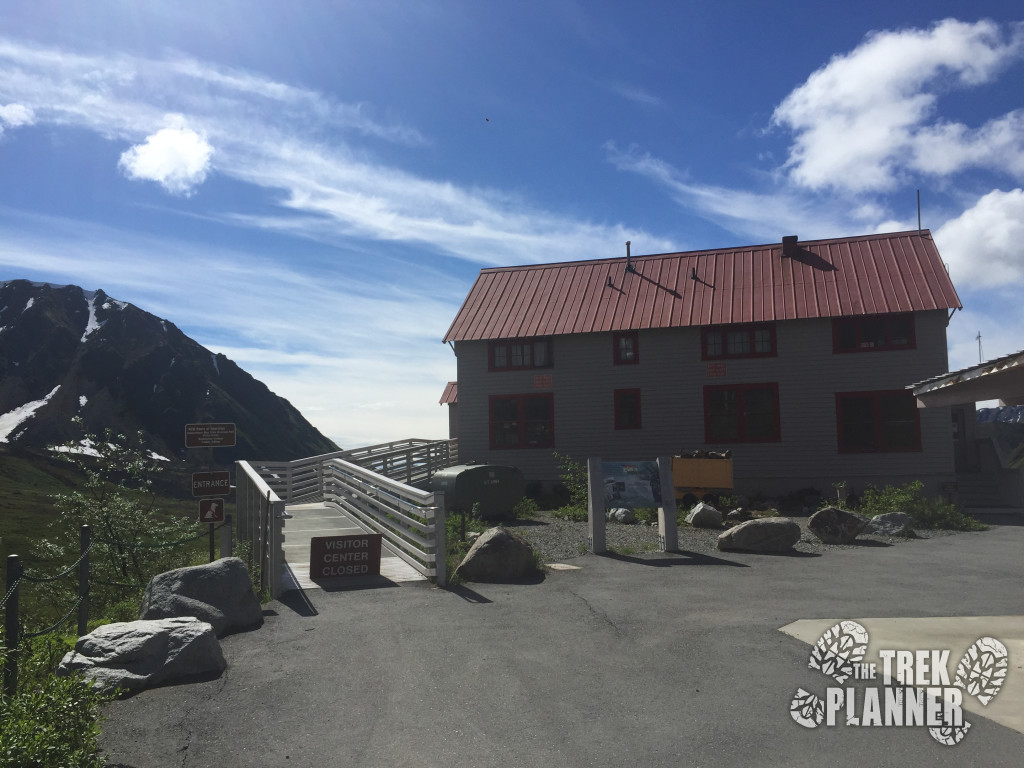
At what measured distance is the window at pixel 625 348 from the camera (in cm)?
2616

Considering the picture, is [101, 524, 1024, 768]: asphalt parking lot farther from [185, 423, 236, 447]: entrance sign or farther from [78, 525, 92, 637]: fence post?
[185, 423, 236, 447]: entrance sign

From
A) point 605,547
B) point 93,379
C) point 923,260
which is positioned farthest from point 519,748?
point 93,379

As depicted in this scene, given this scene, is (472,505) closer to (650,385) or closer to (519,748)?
(650,385)

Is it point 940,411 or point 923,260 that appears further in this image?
point 923,260

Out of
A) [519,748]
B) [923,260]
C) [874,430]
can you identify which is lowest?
[519,748]

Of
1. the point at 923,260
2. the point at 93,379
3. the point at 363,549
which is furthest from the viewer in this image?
the point at 93,379

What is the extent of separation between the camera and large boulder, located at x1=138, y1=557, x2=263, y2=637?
8391 mm

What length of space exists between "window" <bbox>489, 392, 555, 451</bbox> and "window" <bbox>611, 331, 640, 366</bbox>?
8.23 feet

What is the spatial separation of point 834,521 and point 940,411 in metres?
10.1

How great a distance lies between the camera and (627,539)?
16.2 meters

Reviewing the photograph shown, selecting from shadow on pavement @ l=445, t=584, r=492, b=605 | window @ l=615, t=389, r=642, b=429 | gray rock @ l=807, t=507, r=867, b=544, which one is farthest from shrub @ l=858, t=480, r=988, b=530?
shadow on pavement @ l=445, t=584, r=492, b=605

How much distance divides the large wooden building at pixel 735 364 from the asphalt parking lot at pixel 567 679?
1289 centimetres

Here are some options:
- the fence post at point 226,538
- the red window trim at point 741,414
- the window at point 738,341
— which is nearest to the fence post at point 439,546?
the fence post at point 226,538

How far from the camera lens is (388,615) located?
946 centimetres
